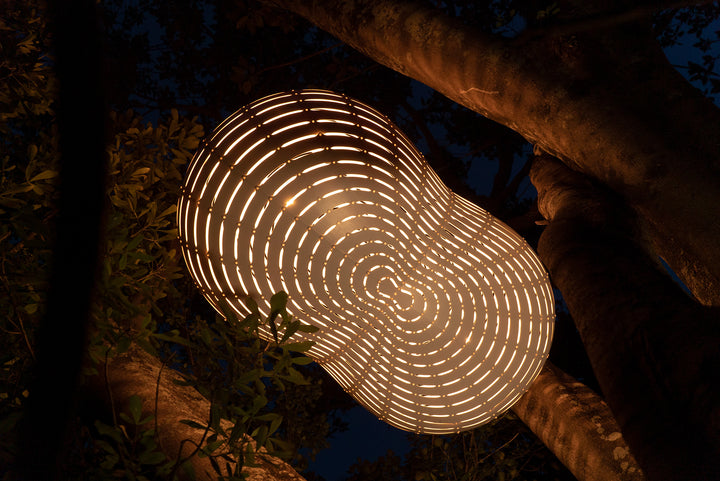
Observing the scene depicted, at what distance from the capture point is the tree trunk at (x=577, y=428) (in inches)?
89.4

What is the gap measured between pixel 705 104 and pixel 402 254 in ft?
4.44

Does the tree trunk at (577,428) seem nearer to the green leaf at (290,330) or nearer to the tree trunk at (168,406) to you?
the tree trunk at (168,406)

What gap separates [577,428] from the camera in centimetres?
245

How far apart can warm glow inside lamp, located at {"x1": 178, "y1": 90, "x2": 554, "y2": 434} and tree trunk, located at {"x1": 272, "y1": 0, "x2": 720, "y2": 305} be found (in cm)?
55

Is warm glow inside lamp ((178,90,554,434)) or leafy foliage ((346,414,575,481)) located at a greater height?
warm glow inside lamp ((178,90,554,434))

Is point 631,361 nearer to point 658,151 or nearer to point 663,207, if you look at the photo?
point 663,207

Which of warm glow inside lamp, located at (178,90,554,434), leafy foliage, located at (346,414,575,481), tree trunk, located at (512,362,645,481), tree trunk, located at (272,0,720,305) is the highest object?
tree trunk, located at (272,0,720,305)

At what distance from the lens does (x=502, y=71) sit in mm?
2449

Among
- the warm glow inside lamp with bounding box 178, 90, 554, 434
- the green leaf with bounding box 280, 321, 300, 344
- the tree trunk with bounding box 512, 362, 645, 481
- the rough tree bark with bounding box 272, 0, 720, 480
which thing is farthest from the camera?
the tree trunk with bounding box 512, 362, 645, 481

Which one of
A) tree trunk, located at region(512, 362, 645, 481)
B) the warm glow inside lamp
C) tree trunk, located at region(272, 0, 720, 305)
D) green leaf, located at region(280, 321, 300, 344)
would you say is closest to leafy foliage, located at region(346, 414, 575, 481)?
tree trunk, located at region(512, 362, 645, 481)

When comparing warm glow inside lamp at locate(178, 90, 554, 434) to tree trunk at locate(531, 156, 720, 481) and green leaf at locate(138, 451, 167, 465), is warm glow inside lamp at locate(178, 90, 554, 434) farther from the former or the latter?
green leaf at locate(138, 451, 167, 465)

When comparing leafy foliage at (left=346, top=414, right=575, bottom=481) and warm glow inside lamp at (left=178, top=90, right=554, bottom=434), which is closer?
warm glow inside lamp at (left=178, top=90, right=554, bottom=434)

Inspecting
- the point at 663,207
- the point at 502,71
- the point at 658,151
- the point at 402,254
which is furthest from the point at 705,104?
the point at 402,254

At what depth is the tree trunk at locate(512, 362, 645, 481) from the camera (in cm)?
227
